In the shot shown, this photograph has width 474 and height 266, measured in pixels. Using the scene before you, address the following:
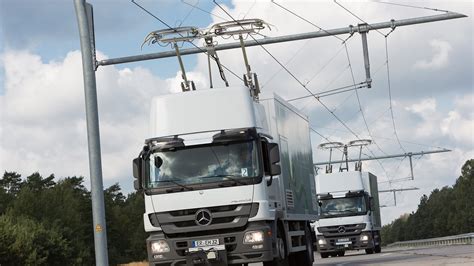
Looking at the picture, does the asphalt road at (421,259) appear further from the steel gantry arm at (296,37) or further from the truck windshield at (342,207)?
the steel gantry arm at (296,37)

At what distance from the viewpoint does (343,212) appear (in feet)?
117

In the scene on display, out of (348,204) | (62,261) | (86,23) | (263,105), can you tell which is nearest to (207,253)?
(263,105)

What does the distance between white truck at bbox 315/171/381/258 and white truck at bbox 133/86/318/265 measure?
18.5m

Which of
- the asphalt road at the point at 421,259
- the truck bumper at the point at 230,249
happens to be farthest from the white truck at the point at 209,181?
the asphalt road at the point at 421,259

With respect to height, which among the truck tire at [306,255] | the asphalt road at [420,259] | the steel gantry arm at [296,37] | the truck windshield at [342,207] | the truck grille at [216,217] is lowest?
the asphalt road at [420,259]

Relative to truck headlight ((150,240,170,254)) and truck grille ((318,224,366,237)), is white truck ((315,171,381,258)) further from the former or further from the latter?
truck headlight ((150,240,170,254))

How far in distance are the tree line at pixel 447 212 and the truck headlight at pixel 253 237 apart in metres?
123

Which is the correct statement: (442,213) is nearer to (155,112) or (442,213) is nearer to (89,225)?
(89,225)

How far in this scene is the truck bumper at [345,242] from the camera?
1419 inches

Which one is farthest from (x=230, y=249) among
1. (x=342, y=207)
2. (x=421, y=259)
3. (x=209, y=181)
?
(x=342, y=207)

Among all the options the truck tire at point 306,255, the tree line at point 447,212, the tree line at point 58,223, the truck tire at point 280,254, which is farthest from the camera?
the tree line at point 447,212

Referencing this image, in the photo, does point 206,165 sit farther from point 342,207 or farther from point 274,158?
point 342,207

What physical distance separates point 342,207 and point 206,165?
19745 mm

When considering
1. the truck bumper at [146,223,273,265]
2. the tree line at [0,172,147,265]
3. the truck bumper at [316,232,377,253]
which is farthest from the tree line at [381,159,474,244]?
the truck bumper at [146,223,273,265]
